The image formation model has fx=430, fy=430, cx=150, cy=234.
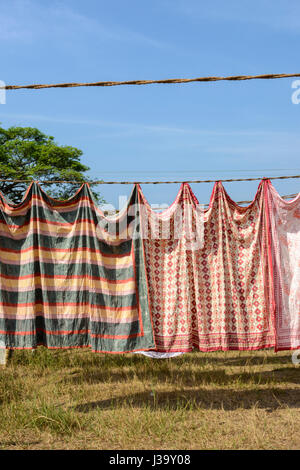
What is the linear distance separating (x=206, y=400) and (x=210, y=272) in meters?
1.73

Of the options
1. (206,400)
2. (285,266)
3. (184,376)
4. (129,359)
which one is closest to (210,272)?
(285,266)

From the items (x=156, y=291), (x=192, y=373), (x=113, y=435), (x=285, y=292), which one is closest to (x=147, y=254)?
(x=156, y=291)

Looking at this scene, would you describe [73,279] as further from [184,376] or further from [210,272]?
[184,376]

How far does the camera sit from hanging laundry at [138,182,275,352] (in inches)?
188

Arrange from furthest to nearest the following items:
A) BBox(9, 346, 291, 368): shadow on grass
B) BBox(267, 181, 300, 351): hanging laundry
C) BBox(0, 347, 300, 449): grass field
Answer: BBox(9, 346, 291, 368): shadow on grass < BBox(267, 181, 300, 351): hanging laundry < BBox(0, 347, 300, 449): grass field

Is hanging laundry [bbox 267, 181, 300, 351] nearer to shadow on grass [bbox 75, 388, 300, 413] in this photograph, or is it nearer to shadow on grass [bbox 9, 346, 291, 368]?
shadow on grass [bbox 75, 388, 300, 413]

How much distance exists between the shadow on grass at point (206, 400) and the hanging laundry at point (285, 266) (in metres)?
0.96

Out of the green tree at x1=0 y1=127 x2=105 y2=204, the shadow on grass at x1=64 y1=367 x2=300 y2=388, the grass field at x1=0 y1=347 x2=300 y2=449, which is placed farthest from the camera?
the green tree at x1=0 y1=127 x2=105 y2=204

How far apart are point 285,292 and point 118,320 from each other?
6.21 feet

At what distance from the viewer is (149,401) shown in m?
5.29

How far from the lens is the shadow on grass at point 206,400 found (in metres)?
5.12

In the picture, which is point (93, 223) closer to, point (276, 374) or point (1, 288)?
point (1, 288)

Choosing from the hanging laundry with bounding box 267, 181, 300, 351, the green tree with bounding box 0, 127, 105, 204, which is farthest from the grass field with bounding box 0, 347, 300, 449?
the green tree with bounding box 0, 127, 105, 204

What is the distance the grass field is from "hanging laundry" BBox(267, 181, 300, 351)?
3.13 feet
